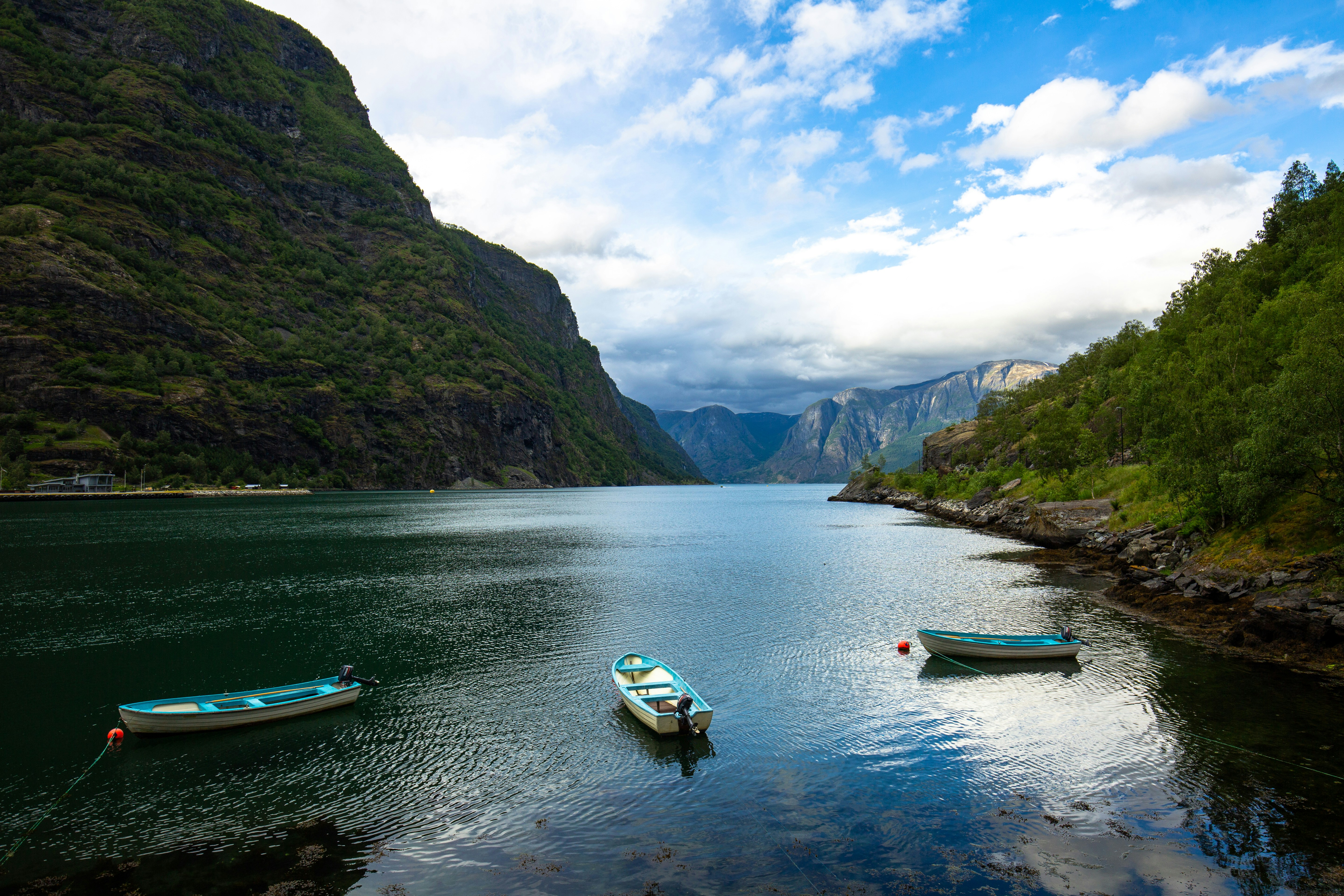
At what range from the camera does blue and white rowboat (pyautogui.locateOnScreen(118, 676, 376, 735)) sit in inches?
904

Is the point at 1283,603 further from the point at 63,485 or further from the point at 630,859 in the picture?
the point at 63,485

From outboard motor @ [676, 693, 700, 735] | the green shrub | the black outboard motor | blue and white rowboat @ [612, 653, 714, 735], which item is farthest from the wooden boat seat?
the green shrub

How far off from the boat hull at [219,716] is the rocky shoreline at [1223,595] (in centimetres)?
4449

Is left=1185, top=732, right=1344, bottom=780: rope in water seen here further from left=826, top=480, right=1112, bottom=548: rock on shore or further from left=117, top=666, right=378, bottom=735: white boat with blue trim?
left=826, top=480, right=1112, bottom=548: rock on shore

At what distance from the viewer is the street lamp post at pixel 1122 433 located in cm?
10469

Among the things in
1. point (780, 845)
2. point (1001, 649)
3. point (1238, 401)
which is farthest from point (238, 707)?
point (1238, 401)

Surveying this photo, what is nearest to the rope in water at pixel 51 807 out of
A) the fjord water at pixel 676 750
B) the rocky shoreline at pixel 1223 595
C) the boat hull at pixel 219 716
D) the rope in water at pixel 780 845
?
the fjord water at pixel 676 750

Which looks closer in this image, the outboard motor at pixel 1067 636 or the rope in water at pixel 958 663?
the rope in water at pixel 958 663

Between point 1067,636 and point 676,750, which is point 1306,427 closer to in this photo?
point 1067,636

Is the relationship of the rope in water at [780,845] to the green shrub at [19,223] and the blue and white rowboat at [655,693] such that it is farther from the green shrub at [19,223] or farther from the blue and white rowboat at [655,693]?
the green shrub at [19,223]

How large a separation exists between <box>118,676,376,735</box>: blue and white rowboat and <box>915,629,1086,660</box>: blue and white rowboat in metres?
29.6

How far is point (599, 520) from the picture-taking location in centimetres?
13438

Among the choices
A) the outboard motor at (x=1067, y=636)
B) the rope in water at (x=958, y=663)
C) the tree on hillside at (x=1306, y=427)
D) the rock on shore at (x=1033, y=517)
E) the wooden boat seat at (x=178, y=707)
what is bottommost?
the rope in water at (x=958, y=663)

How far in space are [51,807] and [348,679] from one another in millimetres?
9690
